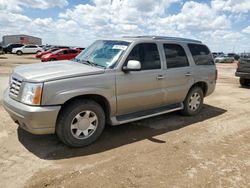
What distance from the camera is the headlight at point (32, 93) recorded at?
3576 mm

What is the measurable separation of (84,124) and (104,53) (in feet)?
4.84

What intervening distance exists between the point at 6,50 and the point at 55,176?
42.3m

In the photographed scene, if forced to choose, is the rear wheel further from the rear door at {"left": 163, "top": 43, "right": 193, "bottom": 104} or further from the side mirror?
the side mirror

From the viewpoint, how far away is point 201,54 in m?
6.23

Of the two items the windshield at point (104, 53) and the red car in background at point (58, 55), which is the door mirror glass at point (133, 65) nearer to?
the windshield at point (104, 53)

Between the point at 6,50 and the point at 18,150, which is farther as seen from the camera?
the point at 6,50

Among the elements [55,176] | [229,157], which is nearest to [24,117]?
[55,176]

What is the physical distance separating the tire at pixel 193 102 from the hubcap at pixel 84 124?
2.67 m

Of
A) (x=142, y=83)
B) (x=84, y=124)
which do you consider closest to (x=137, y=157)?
(x=84, y=124)

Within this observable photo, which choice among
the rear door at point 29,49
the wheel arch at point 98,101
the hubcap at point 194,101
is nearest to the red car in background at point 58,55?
the rear door at point 29,49

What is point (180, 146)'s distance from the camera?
14.3ft

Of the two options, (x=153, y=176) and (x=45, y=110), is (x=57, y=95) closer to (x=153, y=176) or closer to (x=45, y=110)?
(x=45, y=110)

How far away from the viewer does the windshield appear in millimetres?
4484

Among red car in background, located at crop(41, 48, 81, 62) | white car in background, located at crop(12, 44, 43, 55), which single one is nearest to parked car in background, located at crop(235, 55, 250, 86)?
red car in background, located at crop(41, 48, 81, 62)
